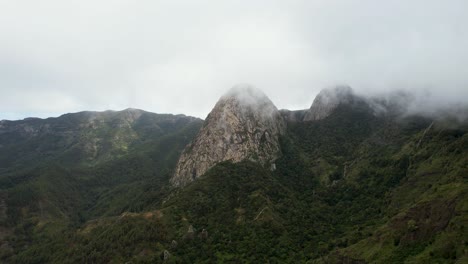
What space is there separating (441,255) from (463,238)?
341 inches

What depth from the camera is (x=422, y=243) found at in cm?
14600

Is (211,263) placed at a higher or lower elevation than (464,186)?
lower

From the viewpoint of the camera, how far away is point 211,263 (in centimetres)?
19700

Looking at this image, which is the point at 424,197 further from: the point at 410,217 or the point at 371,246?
the point at 371,246

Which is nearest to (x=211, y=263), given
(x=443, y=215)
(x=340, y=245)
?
(x=340, y=245)

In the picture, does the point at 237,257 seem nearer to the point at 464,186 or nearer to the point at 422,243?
the point at 422,243

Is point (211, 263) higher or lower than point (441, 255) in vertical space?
lower

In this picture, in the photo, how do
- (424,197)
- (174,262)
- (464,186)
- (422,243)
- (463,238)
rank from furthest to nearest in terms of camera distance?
(174,262), (424,197), (464,186), (422,243), (463,238)

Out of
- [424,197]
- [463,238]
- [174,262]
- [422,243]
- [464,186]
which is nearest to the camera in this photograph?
[463,238]

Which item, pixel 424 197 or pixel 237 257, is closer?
pixel 424 197

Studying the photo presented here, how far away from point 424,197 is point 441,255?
5898cm

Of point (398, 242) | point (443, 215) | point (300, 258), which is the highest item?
point (443, 215)

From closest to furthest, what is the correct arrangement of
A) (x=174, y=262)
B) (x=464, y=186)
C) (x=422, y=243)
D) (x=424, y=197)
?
(x=422, y=243) < (x=464, y=186) < (x=424, y=197) < (x=174, y=262)

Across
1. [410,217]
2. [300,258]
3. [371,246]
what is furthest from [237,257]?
[410,217]
